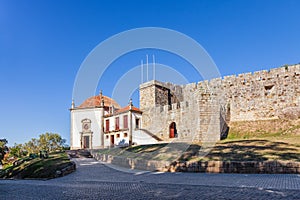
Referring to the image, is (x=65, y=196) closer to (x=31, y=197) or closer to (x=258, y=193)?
(x=31, y=197)

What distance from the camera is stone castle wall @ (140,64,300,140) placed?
17.6m

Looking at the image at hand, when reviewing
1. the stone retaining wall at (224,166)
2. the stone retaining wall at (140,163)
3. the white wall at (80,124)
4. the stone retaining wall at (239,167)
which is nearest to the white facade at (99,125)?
the white wall at (80,124)

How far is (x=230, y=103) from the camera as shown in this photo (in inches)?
826

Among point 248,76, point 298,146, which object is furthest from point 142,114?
point 298,146

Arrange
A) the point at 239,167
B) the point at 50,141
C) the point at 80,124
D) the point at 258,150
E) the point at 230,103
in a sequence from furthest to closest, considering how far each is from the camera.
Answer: the point at 50,141 < the point at 80,124 < the point at 230,103 < the point at 258,150 < the point at 239,167

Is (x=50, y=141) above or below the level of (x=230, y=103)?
below

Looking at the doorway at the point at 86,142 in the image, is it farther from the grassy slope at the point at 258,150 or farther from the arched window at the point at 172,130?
the grassy slope at the point at 258,150

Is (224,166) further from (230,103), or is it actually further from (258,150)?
(230,103)

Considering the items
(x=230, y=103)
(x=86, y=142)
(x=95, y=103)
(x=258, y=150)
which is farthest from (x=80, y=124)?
(x=258, y=150)

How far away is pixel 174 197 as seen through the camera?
18.7 feet

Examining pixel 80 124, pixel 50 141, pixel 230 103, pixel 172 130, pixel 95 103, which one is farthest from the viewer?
pixel 50 141

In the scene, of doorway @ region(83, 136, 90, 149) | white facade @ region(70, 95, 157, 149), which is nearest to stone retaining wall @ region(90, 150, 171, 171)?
white facade @ region(70, 95, 157, 149)

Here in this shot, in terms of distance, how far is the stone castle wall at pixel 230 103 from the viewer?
17.6m

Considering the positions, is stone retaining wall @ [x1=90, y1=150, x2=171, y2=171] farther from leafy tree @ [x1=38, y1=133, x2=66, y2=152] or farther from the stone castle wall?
leafy tree @ [x1=38, y1=133, x2=66, y2=152]
